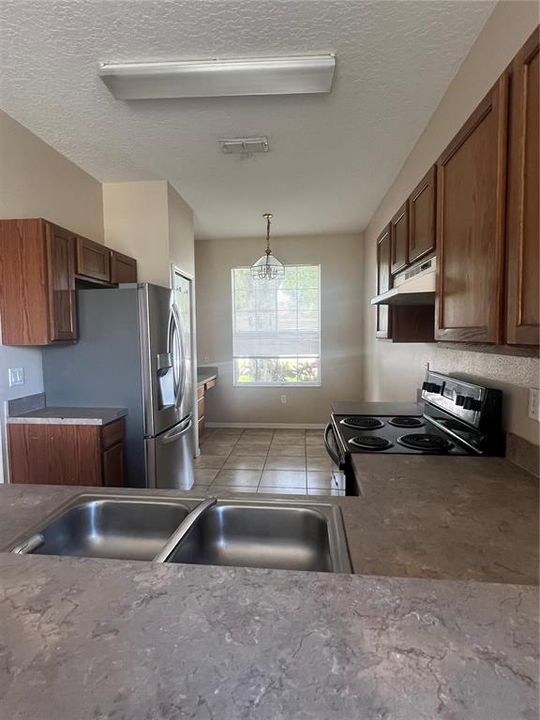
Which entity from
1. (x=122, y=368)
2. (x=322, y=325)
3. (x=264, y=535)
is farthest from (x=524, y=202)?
(x=322, y=325)

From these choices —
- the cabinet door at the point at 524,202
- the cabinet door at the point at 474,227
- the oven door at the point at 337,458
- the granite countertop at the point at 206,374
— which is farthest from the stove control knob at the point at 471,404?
the granite countertop at the point at 206,374

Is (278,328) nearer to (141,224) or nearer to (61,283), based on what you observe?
(141,224)

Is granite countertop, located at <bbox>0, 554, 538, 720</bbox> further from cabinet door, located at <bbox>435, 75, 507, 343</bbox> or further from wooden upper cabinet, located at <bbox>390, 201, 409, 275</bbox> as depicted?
wooden upper cabinet, located at <bbox>390, 201, 409, 275</bbox>

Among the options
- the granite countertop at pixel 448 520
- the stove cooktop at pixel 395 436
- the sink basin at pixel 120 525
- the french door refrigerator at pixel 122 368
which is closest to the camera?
the granite countertop at pixel 448 520

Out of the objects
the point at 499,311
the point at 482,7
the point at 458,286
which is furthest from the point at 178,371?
the point at 482,7

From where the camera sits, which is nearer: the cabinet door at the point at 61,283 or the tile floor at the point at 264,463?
the cabinet door at the point at 61,283

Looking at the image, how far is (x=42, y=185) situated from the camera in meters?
2.54

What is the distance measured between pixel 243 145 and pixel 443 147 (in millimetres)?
1315

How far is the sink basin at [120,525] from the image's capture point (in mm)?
1089

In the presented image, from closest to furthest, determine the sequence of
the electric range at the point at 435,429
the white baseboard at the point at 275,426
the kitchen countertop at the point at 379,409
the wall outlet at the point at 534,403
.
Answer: the wall outlet at the point at 534,403, the electric range at the point at 435,429, the kitchen countertop at the point at 379,409, the white baseboard at the point at 275,426

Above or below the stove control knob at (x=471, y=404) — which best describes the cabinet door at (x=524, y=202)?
above

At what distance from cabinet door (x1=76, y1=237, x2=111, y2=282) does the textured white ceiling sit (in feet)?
2.34

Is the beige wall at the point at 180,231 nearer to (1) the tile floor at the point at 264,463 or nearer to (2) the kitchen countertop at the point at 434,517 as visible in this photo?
(1) the tile floor at the point at 264,463

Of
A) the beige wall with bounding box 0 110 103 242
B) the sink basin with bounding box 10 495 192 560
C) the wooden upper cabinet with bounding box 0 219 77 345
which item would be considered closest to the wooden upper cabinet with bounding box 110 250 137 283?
the beige wall with bounding box 0 110 103 242
